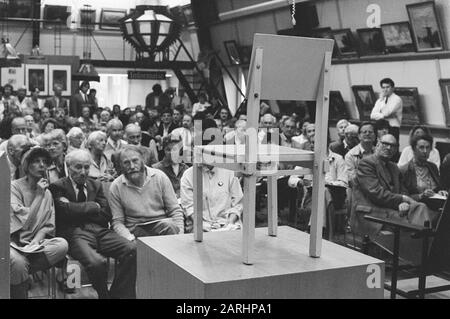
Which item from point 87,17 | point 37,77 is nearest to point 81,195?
point 37,77

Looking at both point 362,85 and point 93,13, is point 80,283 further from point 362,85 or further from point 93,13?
point 93,13

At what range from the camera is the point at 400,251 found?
18.2 feet

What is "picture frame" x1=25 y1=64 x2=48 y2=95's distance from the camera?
19.0 meters

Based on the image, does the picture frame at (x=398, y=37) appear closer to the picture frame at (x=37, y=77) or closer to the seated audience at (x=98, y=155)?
the seated audience at (x=98, y=155)

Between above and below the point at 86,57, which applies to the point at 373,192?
below

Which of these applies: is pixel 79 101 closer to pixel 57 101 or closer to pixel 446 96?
pixel 57 101

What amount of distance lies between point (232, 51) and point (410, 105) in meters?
7.72

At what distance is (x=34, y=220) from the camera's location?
5168mm

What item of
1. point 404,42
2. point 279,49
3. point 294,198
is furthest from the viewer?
point 404,42

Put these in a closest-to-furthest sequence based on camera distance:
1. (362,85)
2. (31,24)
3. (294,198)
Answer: (294,198) → (362,85) → (31,24)

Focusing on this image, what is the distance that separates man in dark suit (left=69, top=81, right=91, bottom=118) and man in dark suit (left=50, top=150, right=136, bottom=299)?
40.7 ft

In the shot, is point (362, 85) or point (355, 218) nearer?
point (355, 218)

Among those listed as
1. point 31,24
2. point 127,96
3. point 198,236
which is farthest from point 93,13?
point 198,236

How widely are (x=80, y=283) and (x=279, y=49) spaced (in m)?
3.73
